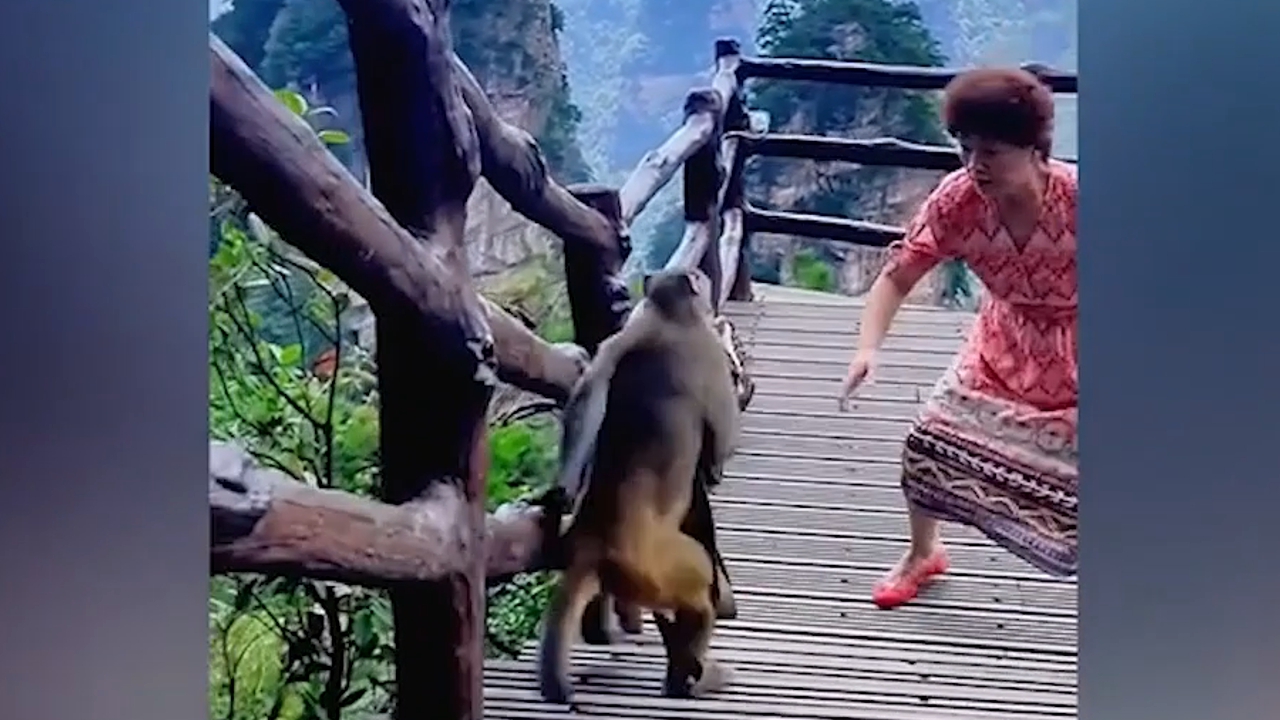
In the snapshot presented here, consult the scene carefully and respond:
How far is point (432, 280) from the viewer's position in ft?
5.84

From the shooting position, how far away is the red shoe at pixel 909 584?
1.75 meters

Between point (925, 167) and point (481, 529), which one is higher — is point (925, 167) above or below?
above

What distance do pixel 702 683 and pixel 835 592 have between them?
0.18 metres

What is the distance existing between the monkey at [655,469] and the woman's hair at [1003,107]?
35 cm

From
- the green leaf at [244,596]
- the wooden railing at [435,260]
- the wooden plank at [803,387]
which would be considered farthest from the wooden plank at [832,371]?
the green leaf at [244,596]

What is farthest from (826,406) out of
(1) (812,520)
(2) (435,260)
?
(2) (435,260)

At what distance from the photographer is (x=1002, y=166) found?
1.74 meters

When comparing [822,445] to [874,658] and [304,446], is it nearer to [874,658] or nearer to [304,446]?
[874,658]

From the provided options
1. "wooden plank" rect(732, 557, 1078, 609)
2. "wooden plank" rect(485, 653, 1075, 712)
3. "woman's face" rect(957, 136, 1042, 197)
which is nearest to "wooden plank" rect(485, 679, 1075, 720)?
"wooden plank" rect(485, 653, 1075, 712)

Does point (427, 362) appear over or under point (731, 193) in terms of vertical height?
under
